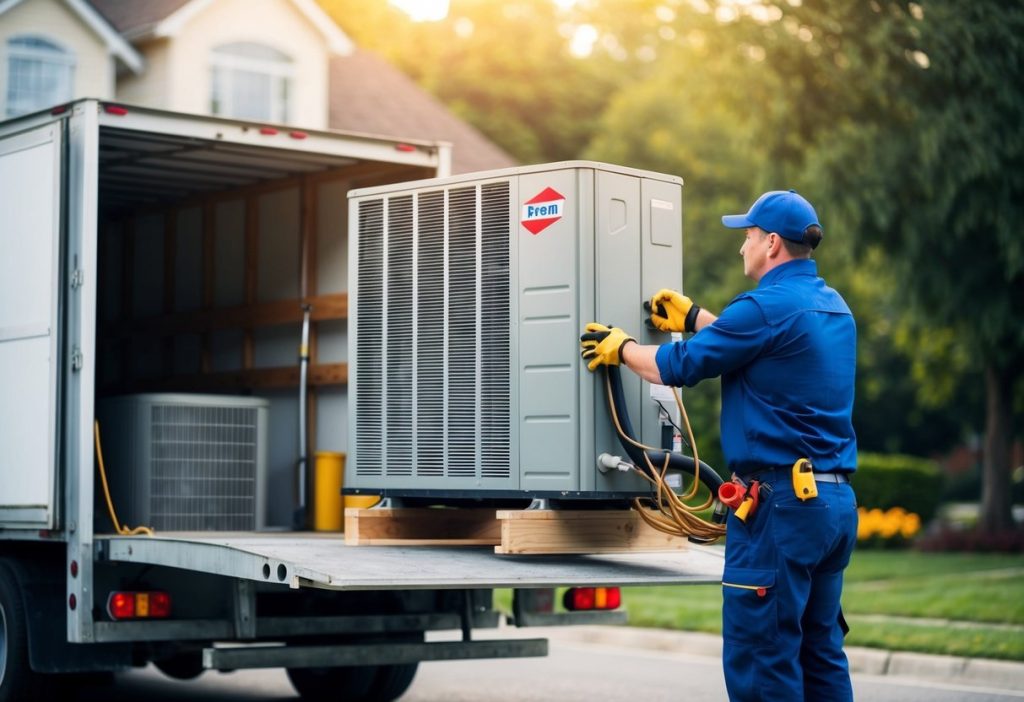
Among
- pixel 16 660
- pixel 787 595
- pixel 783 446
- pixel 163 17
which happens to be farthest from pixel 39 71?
pixel 787 595

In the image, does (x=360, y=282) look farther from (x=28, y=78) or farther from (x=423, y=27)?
(x=423, y=27)

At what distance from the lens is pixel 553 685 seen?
10.0 metres

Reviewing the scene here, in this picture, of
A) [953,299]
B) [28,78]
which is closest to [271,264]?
[953,299]

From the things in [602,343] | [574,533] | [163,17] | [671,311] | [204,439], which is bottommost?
[574,533]

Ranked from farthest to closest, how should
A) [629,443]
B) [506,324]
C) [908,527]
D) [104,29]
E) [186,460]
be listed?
[908,527], [104,29], [186,460], [506,324], [629,443]

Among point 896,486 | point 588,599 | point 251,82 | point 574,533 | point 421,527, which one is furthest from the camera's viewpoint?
point 896,486

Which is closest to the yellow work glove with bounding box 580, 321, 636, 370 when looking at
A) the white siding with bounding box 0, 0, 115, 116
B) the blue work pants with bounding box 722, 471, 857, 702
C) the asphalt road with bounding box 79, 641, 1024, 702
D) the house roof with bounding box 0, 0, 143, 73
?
the blue work pants with bounding box 722, 471, 857, 702

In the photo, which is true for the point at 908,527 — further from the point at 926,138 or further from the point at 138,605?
the point at 138,605

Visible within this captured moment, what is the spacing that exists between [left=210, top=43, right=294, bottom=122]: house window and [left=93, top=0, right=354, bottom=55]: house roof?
713 millimetres

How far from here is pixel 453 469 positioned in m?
6.98

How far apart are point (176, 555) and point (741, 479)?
2522 mm

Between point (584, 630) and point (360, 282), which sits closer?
point (360, 282)

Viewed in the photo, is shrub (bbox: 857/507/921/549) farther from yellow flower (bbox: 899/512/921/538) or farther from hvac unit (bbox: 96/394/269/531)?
hvac unit (bbox: 96/394/269/531)

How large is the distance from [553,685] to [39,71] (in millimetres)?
15007
